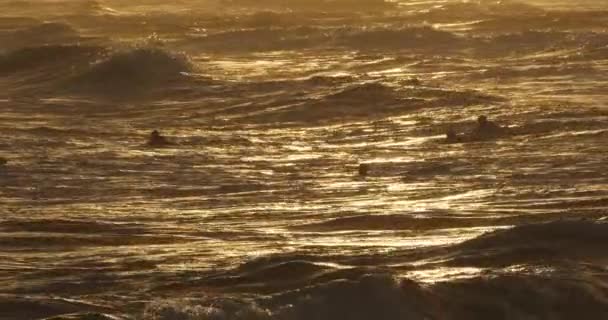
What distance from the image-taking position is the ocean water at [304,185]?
10.7 meters

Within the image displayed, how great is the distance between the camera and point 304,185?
16.7 meters

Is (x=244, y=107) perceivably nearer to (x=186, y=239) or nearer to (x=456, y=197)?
(x=456, y=197)

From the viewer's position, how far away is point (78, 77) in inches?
1267

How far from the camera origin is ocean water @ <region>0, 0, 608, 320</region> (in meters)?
10.7

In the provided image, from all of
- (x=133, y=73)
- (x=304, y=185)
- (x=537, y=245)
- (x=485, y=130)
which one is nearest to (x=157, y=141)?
(x=304, y=185)

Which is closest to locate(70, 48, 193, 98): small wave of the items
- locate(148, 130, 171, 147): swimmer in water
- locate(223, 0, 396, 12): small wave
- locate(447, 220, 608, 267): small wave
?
locate(148, 130, 171, 147): swimmer in water

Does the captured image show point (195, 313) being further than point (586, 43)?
No

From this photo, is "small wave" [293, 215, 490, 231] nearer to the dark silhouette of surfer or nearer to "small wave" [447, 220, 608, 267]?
"small wave" [447, 220, 608, 267]

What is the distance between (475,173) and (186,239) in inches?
204

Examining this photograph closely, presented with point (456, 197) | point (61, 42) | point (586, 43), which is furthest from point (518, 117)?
point (61, 42)

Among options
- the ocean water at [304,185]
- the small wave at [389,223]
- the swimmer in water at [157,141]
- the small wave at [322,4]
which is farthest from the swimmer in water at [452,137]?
the small wave at [322,4]

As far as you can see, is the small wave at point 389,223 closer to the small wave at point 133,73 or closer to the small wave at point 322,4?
the small wave at point 133,73

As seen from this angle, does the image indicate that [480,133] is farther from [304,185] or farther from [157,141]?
[304,185]

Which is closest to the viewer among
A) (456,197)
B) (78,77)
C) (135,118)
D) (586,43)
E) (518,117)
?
(456,197)
